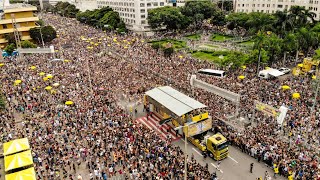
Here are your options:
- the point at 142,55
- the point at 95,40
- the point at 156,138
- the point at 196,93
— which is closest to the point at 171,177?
the point at 156,138

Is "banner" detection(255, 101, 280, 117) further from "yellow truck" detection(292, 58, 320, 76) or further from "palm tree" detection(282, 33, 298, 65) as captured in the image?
"palm tree" detection(282, 33, 298, 65)

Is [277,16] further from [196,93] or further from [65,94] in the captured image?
[65,94]

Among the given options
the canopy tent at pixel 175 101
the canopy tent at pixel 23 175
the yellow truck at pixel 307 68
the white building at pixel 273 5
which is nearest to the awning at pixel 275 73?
the yellow truck at pixel 307 68

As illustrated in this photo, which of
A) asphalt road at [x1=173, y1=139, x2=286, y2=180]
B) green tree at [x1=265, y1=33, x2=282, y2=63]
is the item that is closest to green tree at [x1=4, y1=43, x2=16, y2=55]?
asphalt road at [x1=173, y1=139, x2=286, y2=180]

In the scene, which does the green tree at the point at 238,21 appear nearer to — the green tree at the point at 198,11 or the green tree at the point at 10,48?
the green tree at the point at 198,11

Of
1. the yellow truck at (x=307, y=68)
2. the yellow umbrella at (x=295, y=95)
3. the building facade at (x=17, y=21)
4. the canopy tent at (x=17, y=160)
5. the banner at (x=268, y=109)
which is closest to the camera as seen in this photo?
the canopy tent at (x=17, y=160)

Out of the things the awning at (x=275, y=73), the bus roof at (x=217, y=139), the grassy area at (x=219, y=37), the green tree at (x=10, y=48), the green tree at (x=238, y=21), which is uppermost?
the green tree at (x=238, y=21)

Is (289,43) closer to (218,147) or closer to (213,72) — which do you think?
(213,72)
